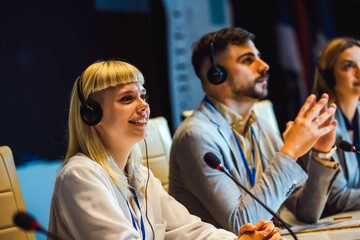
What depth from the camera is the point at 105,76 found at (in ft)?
4.50

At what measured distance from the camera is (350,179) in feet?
6.82

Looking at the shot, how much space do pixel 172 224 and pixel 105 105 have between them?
0.45 m

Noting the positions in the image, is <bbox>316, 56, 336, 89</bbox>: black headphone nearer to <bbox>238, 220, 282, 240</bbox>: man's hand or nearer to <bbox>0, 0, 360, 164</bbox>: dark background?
<bbox>238, 220, 282, 240</bbox>: man's hand

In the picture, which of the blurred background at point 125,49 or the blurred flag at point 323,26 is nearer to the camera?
the blurred background at point 125,49

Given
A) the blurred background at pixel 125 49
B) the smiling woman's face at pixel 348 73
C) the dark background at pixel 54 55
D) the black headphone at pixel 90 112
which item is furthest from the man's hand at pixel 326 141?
the dark background at pixel 54 55

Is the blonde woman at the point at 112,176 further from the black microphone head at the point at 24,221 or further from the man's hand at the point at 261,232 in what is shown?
the black microphone head at the point at 24,221

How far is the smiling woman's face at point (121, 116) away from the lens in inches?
54.5

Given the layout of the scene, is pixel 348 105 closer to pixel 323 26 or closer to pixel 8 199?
pixel 8 199

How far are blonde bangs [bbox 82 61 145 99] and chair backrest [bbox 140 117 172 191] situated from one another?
68cm

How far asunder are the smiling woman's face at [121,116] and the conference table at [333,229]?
2.02 ft

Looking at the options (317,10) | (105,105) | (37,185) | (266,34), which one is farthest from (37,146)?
(317,10)

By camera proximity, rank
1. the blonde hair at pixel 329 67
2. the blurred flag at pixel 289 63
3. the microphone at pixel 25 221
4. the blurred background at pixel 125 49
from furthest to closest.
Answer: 1. the blurred flag at pixel 289 63
2. the blurred background at pixel 125 49
3. the blonde hair at pixel 329 67
4. the microphone at pixel 25 221

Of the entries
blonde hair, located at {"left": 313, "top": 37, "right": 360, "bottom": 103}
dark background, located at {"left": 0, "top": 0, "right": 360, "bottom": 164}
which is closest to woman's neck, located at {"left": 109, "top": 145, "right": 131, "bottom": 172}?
blonde hair, located at {"left": 313, "top": 37, "right": 360, "bottom": 103}

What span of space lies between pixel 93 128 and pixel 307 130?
2.64ft
